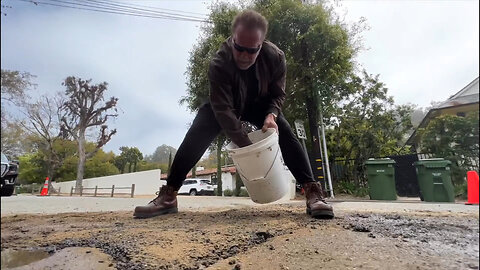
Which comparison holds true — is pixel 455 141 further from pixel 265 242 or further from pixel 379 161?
pixel 265 242

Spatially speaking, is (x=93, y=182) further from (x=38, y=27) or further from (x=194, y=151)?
(x=194, y=151)

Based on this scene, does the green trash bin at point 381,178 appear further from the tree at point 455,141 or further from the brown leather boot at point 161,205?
the brown leather boot at point 161,205

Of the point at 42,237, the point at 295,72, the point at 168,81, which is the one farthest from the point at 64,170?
the point at 295,72

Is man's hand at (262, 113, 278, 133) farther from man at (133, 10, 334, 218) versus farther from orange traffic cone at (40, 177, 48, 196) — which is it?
orange traffic cone at (40, 177, 48, 196)

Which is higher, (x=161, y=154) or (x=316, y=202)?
(x=161, y=154)

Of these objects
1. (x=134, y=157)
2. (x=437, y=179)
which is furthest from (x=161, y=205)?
(x=437, y=179)
